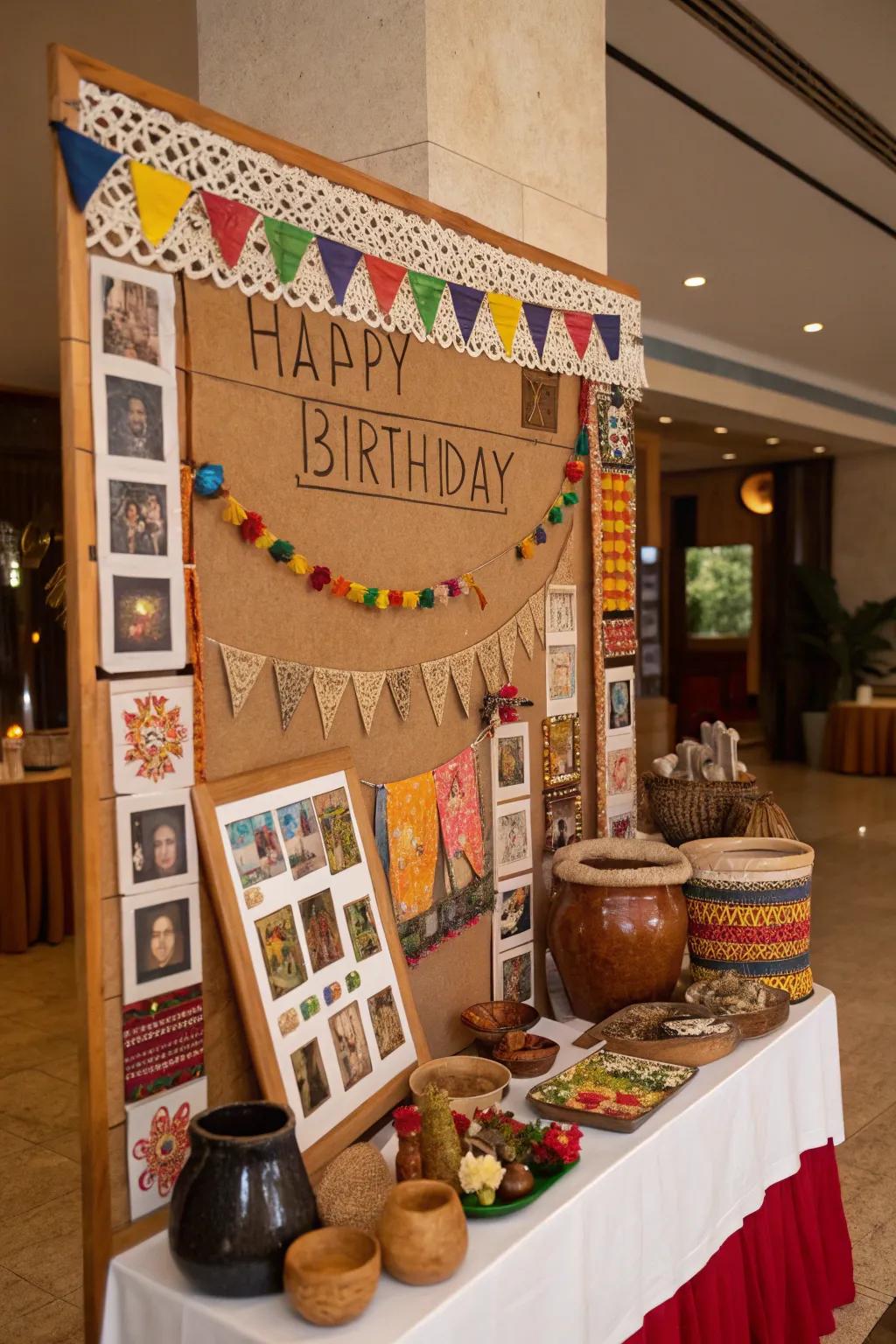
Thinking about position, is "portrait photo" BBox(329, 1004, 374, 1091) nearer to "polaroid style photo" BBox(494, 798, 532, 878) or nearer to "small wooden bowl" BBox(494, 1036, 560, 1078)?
"small wooden bowl" BBox(494, 1036, 560, 1078)

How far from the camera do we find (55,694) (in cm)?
762

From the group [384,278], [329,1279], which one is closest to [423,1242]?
[329,1279]

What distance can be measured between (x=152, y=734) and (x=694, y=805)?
148 centimetres

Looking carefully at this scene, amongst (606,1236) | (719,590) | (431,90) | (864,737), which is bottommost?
(864,737)

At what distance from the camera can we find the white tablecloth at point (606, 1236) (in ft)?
4.09

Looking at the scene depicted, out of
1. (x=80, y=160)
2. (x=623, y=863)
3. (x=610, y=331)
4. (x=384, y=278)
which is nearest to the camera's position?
(x=80, y=160)

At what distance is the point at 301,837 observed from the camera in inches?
64.8

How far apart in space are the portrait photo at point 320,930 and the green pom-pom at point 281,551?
493mm

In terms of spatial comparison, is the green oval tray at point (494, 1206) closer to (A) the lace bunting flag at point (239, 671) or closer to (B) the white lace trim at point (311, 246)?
(A) the lace bunting flag at point (239, 671)

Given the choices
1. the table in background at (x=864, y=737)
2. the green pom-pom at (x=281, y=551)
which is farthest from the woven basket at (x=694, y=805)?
the table in background at (x=864, y=737)

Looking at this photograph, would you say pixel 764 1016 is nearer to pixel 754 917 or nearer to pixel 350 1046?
pixel 754 917

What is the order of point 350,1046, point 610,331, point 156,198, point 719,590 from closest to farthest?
point 156,198, point 350,1046, point 610,331, point 719,590

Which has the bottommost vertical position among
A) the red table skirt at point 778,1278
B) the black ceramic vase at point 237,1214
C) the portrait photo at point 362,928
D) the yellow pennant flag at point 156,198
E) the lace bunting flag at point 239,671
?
the red table skirt at point 778,1278

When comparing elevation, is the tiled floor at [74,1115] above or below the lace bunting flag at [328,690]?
below
